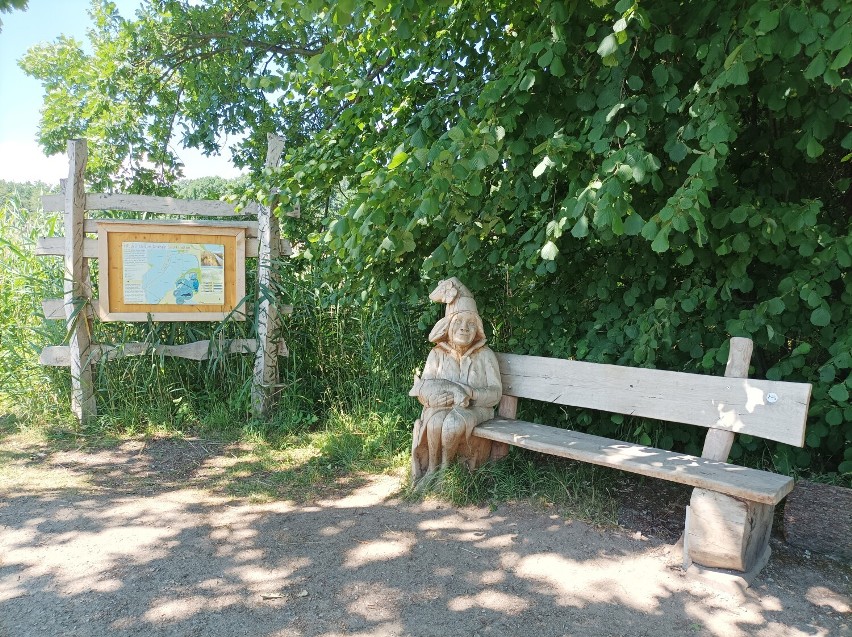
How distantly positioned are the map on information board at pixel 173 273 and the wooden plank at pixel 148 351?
1.28 ft

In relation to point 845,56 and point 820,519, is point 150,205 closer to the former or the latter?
point 845,56

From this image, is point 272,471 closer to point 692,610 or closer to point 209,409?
point 209,409

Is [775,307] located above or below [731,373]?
above

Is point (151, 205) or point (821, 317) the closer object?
point (821, 317)

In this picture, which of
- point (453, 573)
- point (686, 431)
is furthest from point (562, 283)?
point (453, 573)

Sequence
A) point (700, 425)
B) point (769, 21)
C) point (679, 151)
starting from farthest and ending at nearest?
point (700, 425) < point (679, 151) < point (769, 21)

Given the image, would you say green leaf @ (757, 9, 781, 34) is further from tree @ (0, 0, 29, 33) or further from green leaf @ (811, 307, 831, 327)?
tree @ (0, 0, 29, 33)

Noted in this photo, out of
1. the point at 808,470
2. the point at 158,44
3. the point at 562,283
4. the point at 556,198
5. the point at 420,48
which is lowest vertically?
the point at 808,470

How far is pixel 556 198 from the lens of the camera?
4684mm

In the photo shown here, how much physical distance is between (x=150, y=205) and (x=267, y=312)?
1375mm

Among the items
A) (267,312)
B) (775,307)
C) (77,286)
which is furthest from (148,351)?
(775,307)

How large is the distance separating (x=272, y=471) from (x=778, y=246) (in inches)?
148

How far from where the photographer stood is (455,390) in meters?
4.18

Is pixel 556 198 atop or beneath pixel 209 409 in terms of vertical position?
atop
